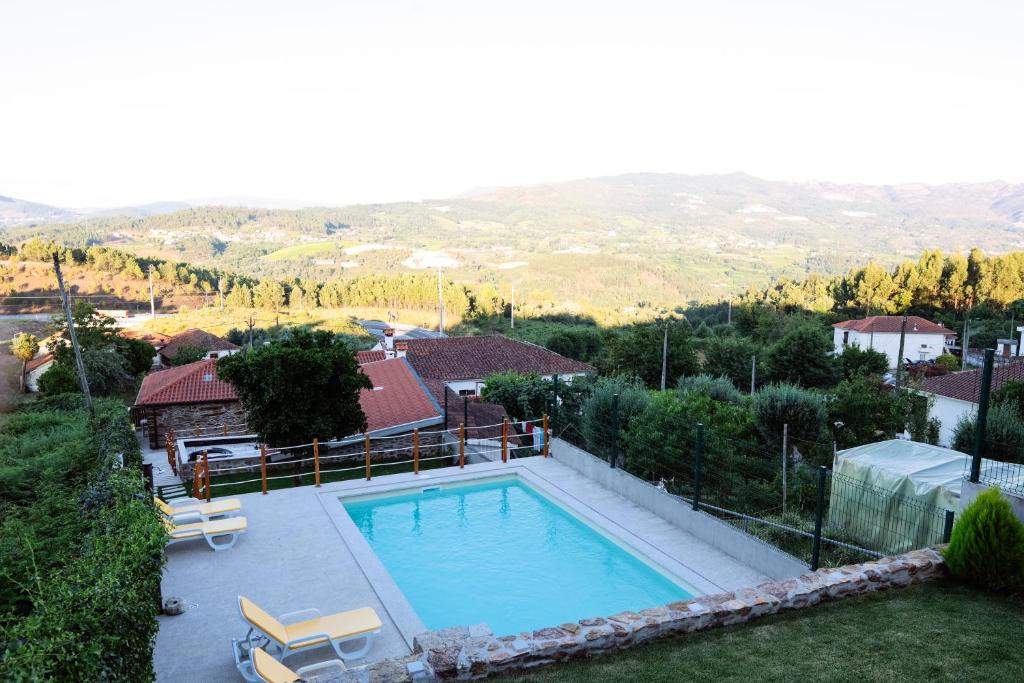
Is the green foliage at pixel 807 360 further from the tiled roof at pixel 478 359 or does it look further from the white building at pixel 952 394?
the tiled roof at pixel 478 359

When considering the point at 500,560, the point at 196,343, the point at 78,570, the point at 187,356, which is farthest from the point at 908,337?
the point at 78,570

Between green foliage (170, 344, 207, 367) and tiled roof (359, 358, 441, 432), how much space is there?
16030mm

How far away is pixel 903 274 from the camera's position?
66.8 metres

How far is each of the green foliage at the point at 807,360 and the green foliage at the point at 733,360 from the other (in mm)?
1751

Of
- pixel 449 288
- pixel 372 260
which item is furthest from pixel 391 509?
pixel 372 260

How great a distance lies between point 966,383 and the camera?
87.7 feet

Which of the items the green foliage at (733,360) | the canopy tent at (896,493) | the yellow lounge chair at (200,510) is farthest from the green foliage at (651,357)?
the yellow lounge chair at (200,510)

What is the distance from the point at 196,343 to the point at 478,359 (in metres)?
19.6

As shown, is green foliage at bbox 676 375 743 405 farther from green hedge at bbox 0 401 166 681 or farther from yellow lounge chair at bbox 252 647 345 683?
yellow lounge chair at bbox 252 647 345 683

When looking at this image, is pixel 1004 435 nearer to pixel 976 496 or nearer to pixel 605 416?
pixel 605 416

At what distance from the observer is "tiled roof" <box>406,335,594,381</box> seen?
3159cm

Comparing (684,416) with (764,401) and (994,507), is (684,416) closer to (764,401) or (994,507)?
(764,401)

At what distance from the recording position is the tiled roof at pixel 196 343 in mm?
40188

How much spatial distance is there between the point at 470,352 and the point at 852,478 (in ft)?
81.3
